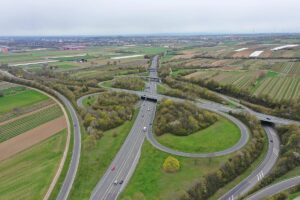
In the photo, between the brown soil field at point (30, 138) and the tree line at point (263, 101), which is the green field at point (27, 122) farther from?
the tree line at point (263, 101)

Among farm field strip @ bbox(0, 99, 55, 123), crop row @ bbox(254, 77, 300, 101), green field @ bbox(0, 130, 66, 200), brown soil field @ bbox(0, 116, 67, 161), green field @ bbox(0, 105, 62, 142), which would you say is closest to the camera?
green field @ bbox(0, 130, 66, 200)

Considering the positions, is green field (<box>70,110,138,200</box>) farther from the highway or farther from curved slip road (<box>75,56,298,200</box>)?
curved slip road (<box>75,56,298,200</box>)

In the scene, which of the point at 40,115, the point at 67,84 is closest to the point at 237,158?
the point at 40,115

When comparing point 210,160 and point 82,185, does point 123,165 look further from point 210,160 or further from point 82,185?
point 210,160

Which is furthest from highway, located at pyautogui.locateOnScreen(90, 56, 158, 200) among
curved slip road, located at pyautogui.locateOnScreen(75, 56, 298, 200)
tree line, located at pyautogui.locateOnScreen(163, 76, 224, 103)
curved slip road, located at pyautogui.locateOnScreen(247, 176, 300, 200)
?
curved slip road, located at pyautogui.locateOnScreen(247, 176, 300, 200)

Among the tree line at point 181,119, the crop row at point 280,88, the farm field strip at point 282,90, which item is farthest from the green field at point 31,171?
the crop row at point 280,88

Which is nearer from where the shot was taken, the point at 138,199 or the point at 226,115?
the point at 138,199
